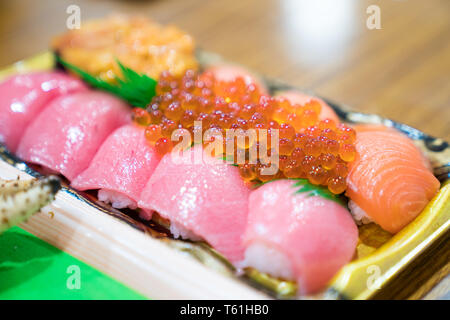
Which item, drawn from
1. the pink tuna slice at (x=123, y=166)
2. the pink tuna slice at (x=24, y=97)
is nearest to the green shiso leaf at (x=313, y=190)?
the pink tuna slice at (x=123, y=166)

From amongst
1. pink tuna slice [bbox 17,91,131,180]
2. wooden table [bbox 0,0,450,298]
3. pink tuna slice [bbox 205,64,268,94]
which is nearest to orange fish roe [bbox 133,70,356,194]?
pink tuna slice [bbox 17,91,131,180]

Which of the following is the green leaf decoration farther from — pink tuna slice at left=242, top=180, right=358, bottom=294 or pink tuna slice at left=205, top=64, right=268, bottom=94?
pink tuna slice at left=205, top=64, right=268, bottom=94

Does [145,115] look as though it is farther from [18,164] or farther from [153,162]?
[18,164]

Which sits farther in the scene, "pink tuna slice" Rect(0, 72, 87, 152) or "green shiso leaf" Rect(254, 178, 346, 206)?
"pink tuna slice" Rect(0, 72, 87, 152)

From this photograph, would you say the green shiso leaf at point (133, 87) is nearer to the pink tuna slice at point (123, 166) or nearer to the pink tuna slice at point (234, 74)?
the pink tuna slice at point (123, 166)

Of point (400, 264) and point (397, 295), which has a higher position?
point (400, 264)
